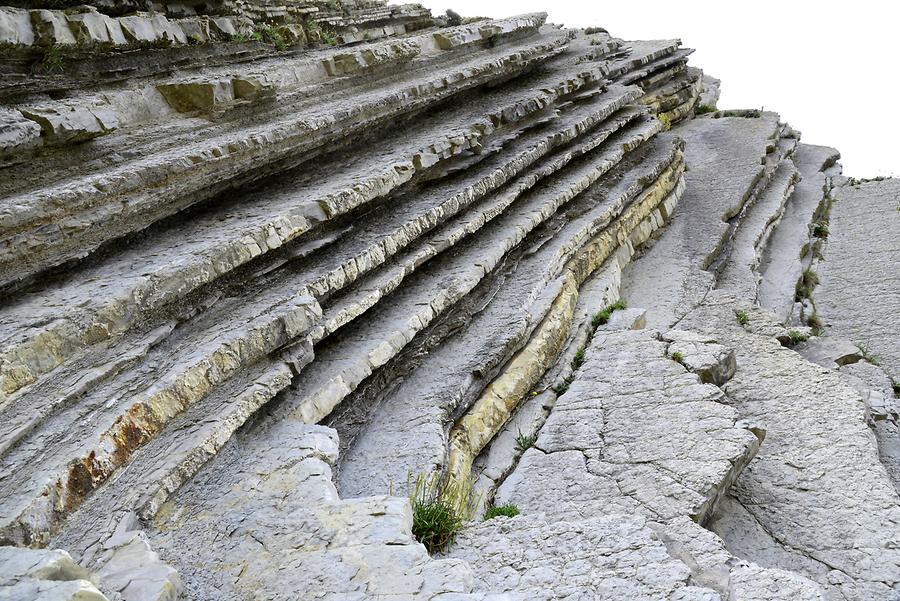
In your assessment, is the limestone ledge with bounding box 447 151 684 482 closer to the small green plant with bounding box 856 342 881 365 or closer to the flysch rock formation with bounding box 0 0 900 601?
the flysch rock formation with bounding box 0 0 900 601

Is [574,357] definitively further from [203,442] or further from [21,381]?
[21,381]

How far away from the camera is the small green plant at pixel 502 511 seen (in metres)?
4.95

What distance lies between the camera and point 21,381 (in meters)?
3.94

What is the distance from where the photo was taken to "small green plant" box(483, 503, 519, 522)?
4.95m

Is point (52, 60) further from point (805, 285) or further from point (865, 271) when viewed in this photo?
point (865, 271)

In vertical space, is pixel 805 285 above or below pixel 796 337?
below

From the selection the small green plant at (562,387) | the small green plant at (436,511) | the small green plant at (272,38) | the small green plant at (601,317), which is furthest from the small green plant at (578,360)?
the small green plant at (272,38)

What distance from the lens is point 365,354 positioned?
18.1ft

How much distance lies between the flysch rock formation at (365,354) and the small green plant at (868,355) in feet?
0.32

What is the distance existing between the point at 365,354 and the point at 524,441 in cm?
149

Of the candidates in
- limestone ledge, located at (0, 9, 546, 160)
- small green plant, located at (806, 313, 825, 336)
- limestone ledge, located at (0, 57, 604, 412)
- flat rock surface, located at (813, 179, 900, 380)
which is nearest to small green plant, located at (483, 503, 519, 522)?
limestone ledge, located at (0, 57, 604, 412)

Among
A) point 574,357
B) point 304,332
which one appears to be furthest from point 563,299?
point 304,332

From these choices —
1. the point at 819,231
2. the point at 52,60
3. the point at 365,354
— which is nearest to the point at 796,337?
the point at 365,354

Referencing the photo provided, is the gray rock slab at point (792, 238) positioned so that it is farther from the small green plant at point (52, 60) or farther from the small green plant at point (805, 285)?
the small green plant at point (52, 60)
